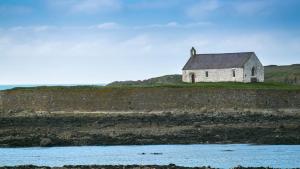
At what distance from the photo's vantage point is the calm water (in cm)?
3375

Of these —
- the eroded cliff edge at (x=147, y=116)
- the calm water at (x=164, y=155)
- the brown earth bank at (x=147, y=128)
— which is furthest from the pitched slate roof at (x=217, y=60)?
the calm water at (x=164, y=155)

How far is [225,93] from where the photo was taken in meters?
58.8

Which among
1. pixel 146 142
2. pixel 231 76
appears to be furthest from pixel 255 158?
pixel 231 76

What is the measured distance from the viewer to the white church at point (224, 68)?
7075cm

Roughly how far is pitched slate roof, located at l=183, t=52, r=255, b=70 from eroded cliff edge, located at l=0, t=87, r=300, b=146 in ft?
39.8

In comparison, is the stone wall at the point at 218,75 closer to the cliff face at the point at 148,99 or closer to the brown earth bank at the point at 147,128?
the cliff face at the point at 148,99

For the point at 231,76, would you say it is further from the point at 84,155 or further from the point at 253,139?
the point at 84,155

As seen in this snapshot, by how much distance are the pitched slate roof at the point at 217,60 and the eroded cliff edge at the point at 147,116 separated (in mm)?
12122

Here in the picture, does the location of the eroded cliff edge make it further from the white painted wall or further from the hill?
the hill

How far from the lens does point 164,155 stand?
36.8m

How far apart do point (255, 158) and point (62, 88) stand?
102ft

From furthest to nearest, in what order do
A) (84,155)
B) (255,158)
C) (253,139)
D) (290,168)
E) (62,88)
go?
(62,88) < (253,139) < (84,155) < (255,158) < (290,168)

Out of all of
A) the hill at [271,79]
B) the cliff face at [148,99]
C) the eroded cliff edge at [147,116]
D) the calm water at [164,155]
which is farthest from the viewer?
the hill at [271,79]

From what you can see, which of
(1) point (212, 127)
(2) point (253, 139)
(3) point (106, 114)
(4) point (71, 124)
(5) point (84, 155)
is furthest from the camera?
(3) point (106, 114)
